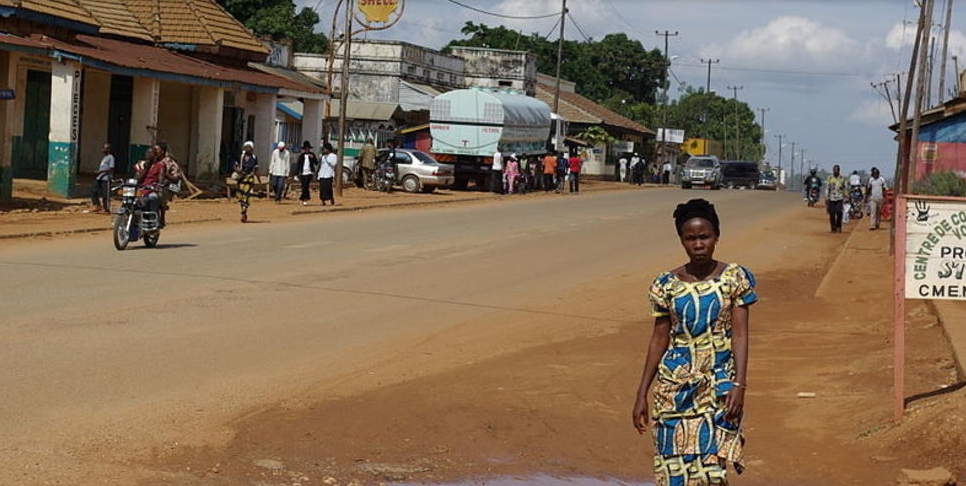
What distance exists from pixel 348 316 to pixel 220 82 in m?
22.1

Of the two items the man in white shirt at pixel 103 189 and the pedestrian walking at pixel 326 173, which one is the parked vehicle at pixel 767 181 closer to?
the pedestrian walking at pixel 326 173

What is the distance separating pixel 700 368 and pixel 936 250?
3.95 m

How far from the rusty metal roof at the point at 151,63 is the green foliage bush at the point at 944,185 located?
1766cm

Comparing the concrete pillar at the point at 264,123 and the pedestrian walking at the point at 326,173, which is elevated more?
the concrete pillar at the point at 264,123

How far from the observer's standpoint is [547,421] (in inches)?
364

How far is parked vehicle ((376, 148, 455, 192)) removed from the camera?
143 feet

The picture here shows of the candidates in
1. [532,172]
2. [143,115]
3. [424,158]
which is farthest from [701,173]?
[143,115]

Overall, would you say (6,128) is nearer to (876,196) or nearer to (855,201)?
(876,196)

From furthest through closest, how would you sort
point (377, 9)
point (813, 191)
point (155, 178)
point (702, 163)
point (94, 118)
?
point (702, 163) < point (813, 191) < point (377, 9) < point (94, 118) < point (155, 178)

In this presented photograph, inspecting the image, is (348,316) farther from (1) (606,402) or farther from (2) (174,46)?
(2) (174,46)

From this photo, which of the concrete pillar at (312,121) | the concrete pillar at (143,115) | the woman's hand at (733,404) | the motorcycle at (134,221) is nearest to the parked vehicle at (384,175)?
the concrete pillar at (312,121)

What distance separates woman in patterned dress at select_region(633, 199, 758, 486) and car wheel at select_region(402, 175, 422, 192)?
38158mm

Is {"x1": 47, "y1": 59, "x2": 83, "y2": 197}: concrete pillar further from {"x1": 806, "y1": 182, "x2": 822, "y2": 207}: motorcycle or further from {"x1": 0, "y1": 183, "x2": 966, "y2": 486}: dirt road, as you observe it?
{"x1": 806, "y1": 182, "x2": 822, "y2": 207}: motorcycle

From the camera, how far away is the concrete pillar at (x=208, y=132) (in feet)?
119
